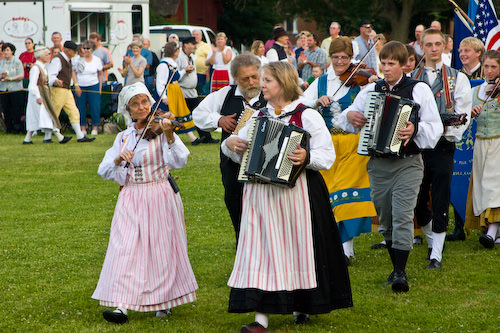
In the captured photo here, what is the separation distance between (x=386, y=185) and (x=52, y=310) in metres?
2.74

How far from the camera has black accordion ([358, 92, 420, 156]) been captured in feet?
20.4

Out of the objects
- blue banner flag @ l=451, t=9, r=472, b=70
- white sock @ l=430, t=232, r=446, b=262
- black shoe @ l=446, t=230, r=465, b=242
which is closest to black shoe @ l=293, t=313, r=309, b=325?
white sock @ l=430, t=232, r=446, b=262

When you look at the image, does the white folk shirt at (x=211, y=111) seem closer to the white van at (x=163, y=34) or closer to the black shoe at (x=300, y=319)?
the black shoe at (x=300, y=319)

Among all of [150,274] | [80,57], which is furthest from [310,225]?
[80,57]

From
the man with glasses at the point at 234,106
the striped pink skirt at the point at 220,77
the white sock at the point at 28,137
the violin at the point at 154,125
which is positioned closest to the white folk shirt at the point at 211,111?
the man with glasses at the point at 234,106

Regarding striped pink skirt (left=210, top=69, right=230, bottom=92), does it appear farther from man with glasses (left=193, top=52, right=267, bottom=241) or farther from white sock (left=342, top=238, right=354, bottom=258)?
man with glasses (left=193, top=52, right=267, bottom=241)

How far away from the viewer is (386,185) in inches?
260

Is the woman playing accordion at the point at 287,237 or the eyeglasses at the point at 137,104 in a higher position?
the eyeglasses at the point at 137,104

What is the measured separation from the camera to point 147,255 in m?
5.80

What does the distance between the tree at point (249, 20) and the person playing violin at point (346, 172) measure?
35.5 metres

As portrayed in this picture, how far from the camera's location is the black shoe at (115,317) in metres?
5.80

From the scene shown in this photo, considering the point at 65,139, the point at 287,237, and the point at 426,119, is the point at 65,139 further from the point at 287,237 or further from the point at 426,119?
the point at 287,237

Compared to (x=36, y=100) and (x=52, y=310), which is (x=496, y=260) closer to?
(x=52, y=310)

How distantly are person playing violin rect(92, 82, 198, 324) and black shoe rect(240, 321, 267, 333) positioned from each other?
715 millimetres
